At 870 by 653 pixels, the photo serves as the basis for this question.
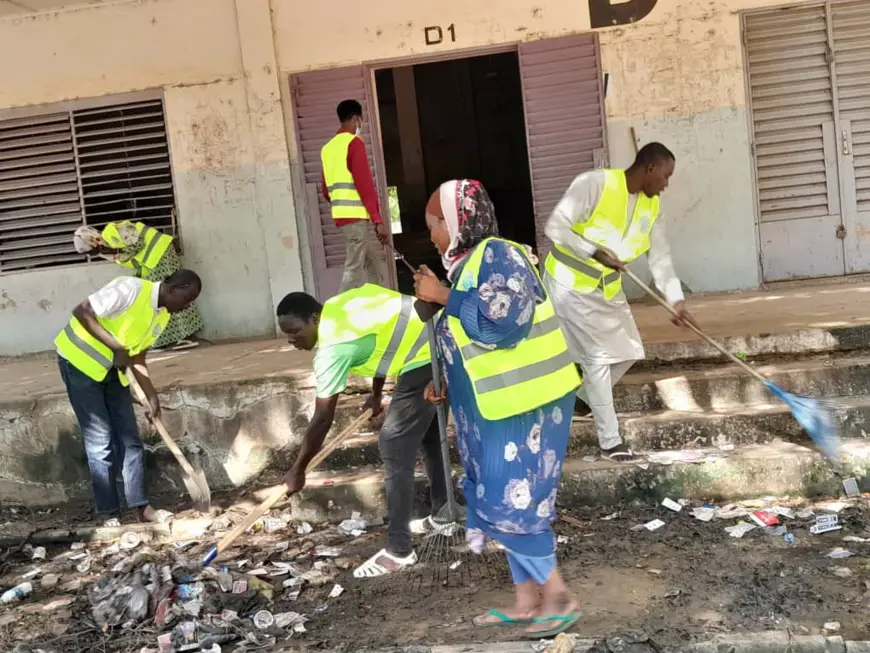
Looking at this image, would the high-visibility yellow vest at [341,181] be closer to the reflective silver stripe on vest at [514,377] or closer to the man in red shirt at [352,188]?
the man in red shirt at [352,188]

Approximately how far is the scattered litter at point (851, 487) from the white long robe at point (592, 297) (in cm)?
120

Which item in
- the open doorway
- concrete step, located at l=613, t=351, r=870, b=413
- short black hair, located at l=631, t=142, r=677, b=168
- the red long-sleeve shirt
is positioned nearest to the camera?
short black hair, located at l=631, t=142, r=677, b=168

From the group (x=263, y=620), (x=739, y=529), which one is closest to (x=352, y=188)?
(x=263, y=620)

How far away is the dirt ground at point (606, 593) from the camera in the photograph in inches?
131

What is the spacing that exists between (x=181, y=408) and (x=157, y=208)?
2.81 metres

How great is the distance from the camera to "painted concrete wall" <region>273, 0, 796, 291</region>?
23.3ft

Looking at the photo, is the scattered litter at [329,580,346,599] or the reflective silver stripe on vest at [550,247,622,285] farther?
the reflective silver stripe on vest at [550,247,622,285]

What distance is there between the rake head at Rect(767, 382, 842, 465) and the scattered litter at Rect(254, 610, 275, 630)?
9.32 ft

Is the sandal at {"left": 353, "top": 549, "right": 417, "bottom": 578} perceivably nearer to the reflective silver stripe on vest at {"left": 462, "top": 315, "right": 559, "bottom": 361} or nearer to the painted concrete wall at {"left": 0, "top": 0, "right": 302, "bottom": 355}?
the reflective silver stripe on vest at {"left": 462, "top": 315, "right": 559, "bottom": 361}

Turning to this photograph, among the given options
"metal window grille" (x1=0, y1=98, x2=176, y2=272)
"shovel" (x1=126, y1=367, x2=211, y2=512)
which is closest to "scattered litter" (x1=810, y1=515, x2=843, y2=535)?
"shovel" (x1=126, y1=367, x2=211, y2=512)

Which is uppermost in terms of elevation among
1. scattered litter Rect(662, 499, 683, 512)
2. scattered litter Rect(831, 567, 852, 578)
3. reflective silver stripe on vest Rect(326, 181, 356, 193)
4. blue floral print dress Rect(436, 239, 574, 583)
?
reflective silver stripe on vest Rect(326, 181, 356, 193)

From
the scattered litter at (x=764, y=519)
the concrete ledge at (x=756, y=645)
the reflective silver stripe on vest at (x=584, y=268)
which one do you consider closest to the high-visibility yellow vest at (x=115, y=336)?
the reflective silver stripe on vest at (x=584, y=268)

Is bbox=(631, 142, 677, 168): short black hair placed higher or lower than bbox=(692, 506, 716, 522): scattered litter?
higher

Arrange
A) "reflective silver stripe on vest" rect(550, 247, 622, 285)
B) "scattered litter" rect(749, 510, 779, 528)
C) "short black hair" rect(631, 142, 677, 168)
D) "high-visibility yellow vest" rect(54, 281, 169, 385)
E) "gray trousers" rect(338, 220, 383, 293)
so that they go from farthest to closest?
"gray trousers" rect(338, 220, 383, 293) → "high-visibility yellow vest" rect(54, 281, 169, 385) → "reflective silver stripe on vest" rect(550, 247, 622, 285) → "short black hair" rect(631, 142, 677, 168) → "scattered litter" rect(749, 510, 779, 528)
